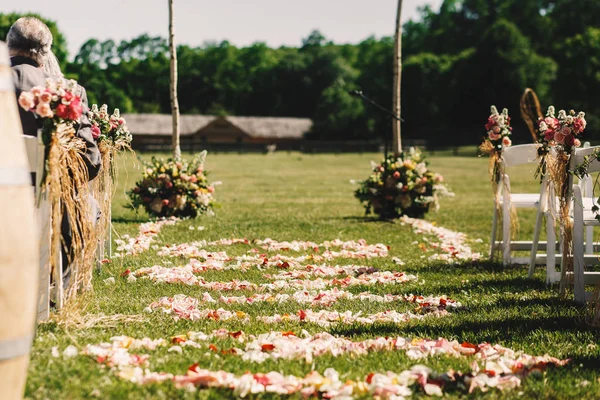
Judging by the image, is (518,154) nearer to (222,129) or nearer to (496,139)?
(496,139)

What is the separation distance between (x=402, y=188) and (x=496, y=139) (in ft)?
16.8

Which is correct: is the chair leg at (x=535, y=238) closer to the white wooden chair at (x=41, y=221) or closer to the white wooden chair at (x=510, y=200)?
the white wooden chair at (x=510, y=200)

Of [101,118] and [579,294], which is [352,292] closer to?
[579,294]

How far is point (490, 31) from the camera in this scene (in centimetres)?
6950

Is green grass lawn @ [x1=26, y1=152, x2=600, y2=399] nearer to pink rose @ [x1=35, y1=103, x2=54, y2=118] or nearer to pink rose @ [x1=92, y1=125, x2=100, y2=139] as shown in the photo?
pink rose @ [x1=92, y1=125, x2=100, y2=139]

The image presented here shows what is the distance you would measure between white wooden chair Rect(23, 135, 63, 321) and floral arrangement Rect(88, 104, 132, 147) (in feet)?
9.11

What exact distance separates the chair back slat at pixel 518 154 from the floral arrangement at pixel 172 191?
643 centimetres

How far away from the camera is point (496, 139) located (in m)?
8.39

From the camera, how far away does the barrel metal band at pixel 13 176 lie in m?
2.98

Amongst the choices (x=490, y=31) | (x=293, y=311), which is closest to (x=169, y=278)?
(x=293, y=311)

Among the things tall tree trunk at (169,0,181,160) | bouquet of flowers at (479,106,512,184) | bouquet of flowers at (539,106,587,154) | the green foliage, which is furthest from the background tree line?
bouquet of flowers at (539,106,587,154)

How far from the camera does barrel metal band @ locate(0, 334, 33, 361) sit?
9.68 ft

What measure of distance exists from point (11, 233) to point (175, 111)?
11406 millimetres

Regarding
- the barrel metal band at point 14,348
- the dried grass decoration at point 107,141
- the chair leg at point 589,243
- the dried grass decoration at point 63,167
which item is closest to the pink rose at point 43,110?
the dried grass decoration at point 63,167
